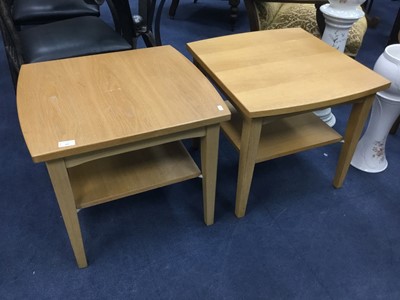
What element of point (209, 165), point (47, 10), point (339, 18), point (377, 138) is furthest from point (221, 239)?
point (47, 10)

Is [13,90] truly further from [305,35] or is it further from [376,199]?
[376,199]

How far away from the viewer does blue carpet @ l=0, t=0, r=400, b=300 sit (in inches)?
40.8

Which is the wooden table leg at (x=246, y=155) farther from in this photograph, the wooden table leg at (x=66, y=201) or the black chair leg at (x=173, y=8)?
the black chair leg at (x=173, y=8)

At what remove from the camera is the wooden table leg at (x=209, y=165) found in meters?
0.95

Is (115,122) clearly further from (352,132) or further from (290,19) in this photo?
(290,19)

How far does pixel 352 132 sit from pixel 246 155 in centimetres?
39

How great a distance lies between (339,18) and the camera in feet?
4.22

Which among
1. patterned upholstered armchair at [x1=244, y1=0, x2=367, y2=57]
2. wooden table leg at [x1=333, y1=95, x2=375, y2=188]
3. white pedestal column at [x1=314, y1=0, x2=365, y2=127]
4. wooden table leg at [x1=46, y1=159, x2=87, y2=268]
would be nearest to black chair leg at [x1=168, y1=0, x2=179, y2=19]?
patterned upholstered armchair at [x1=244, y1=0, x2=367, y2=57]

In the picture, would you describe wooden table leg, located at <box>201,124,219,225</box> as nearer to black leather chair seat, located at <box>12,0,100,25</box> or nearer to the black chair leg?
black leather chair seat, located at <box>12,0,100,25</box>

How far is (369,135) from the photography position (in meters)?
1.36

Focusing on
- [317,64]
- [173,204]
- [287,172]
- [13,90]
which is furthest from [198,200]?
[13,90]

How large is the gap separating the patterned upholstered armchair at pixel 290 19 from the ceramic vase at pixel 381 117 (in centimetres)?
34

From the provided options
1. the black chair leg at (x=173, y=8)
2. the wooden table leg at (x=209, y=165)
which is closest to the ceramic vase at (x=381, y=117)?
the wooden table leg at (x=209, y=165)

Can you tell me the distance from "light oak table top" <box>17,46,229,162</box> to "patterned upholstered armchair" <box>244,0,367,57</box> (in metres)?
0.59
